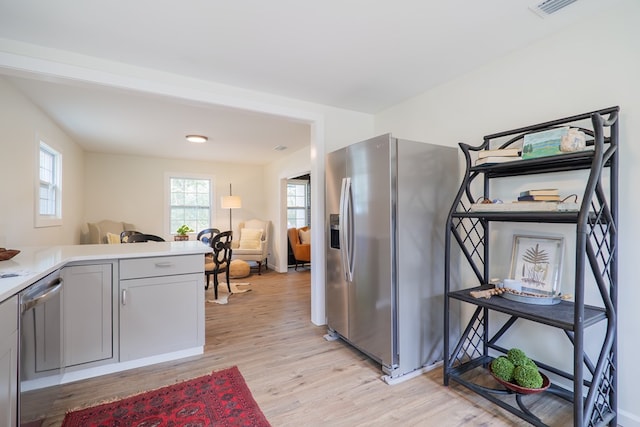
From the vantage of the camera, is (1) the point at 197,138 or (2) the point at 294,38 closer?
(2) the point at 294,38

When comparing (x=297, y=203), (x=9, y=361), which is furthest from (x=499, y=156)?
(x=297, y=203)

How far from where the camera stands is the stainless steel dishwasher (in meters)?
1.32

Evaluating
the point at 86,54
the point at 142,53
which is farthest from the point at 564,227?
the point at 86,54

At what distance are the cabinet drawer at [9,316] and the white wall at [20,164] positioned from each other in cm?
200

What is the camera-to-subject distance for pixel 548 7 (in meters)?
1.77

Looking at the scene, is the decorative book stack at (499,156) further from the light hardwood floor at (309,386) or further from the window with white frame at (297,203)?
the window with white frame at (297,203)

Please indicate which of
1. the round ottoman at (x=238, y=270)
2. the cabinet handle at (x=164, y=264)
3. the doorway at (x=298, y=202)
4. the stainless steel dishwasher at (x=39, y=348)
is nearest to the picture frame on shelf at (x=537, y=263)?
the cabinet handle at (x=164, y=264)

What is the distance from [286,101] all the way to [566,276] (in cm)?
277

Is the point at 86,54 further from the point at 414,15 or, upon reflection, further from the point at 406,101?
the point at 406,101

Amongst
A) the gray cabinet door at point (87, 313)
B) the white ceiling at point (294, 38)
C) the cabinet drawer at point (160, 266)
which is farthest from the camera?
the cabinet drawer at point (160, 266)

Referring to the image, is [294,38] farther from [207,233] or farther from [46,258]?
[207,233]

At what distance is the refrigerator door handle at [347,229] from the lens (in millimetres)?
2527

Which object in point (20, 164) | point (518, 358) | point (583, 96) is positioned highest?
point (583, 96)

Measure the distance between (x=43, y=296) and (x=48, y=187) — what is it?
3.41 m
